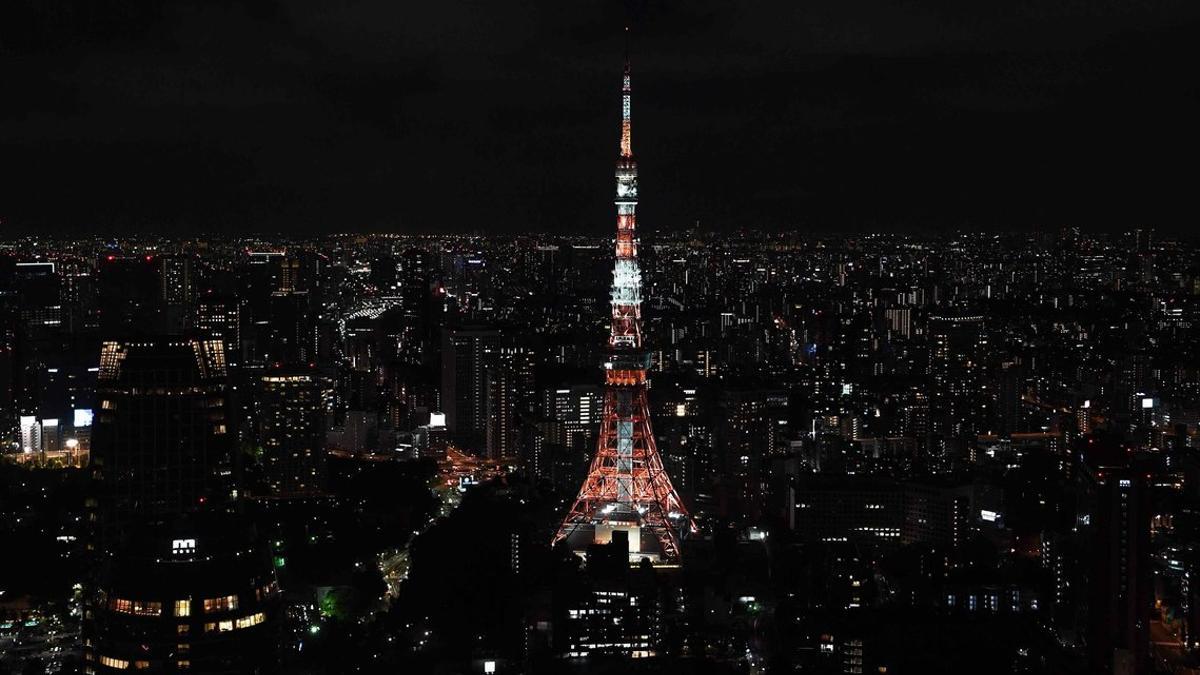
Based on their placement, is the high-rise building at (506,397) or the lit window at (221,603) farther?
the high-rise building at (506,397)

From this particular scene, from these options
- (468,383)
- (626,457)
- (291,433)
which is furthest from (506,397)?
(626,457)

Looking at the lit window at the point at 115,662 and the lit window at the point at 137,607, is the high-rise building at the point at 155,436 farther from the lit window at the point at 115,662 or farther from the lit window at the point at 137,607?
the lit window at the point at 115,662

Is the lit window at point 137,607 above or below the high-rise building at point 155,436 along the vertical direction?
below

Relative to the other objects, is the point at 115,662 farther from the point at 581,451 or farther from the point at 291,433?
the point at 581,451

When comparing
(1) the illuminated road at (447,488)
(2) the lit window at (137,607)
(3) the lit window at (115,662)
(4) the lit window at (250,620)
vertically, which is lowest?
(1) the illuminated road at (447,488)

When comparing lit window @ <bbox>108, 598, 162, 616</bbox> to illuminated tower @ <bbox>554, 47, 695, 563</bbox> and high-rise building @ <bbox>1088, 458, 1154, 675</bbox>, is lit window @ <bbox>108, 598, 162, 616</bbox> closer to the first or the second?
illuminated tower @ <bbox>554, 47, 695, 563</bbox>

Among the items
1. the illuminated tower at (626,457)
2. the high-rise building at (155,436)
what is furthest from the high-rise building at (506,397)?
the high-rise building at (155,436)

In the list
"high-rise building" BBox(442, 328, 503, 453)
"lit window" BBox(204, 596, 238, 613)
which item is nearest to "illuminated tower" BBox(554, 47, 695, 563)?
"lit window" BBox(204, 596, 238, 613)
